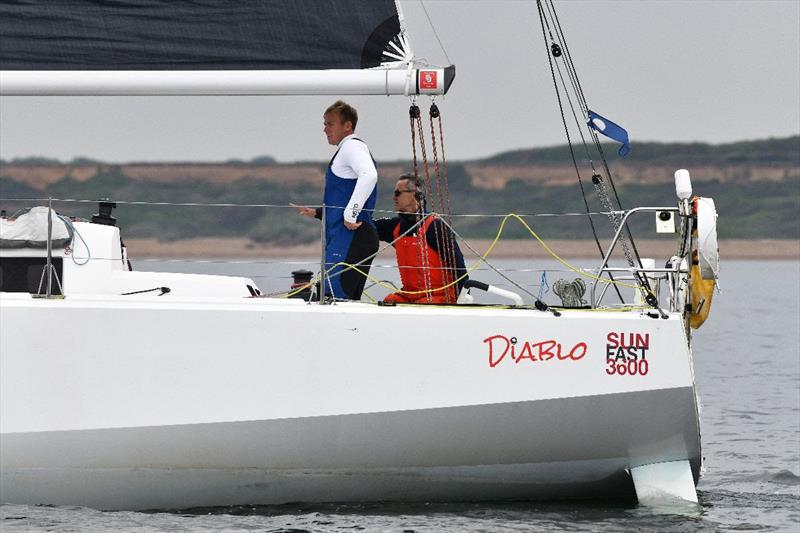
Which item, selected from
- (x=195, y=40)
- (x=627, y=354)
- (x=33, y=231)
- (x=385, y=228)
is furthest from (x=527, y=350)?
(x=33, y=231)

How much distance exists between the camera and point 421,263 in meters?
Answer: 7.95

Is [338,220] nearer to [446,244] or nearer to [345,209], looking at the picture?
[345,209]

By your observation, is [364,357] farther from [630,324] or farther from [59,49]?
[59,49]

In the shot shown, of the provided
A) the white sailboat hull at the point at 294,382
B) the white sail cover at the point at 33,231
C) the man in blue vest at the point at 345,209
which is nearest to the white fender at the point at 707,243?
the white sailboat hull at the point at 294,382

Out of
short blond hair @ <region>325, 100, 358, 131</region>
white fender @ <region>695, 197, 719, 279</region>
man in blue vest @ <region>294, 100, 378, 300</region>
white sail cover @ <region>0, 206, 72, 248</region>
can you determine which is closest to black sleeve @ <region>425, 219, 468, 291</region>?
man in blue vest @ <region>294, 100, 378, 300</region>

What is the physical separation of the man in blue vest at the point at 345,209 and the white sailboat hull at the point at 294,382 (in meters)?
0.59

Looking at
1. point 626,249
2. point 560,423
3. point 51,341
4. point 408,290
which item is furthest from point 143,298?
point 626,249

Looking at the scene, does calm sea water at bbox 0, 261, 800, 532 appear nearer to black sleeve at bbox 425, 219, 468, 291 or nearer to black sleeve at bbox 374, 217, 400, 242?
black sleeve at bbox 425, 219, 468, 291

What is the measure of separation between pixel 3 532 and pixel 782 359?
16.3m

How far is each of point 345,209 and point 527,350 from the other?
1.35m

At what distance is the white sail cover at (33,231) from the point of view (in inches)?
289

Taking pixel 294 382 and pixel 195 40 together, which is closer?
pixel 294 382

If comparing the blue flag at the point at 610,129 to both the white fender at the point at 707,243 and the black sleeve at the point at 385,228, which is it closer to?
the white fender at the point at 707,243

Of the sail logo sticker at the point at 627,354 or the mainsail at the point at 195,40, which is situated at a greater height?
the mainsail at the point at 195,40
